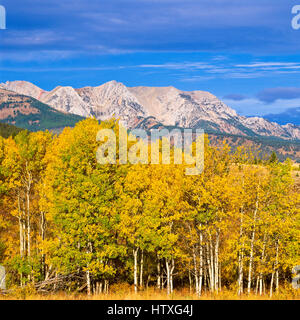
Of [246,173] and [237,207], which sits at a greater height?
[246,173]

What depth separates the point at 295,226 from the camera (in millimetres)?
39875

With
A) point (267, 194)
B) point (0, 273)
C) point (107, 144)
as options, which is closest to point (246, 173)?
point (267, 194)

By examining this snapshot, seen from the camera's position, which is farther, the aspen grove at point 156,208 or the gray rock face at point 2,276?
the gray rock face at point 2,276

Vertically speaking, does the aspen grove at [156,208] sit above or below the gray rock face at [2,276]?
above

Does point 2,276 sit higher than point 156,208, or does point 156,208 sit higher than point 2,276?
point 156,208

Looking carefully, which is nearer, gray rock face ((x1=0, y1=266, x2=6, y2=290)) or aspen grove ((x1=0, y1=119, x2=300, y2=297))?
aspen grove ((x1=0, y1=119, x2=300, y2=297))

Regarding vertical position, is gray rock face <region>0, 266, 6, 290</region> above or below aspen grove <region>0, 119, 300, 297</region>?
below

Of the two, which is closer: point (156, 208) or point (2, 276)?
point (156, 208)

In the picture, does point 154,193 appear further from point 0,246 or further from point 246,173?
point 0,246
